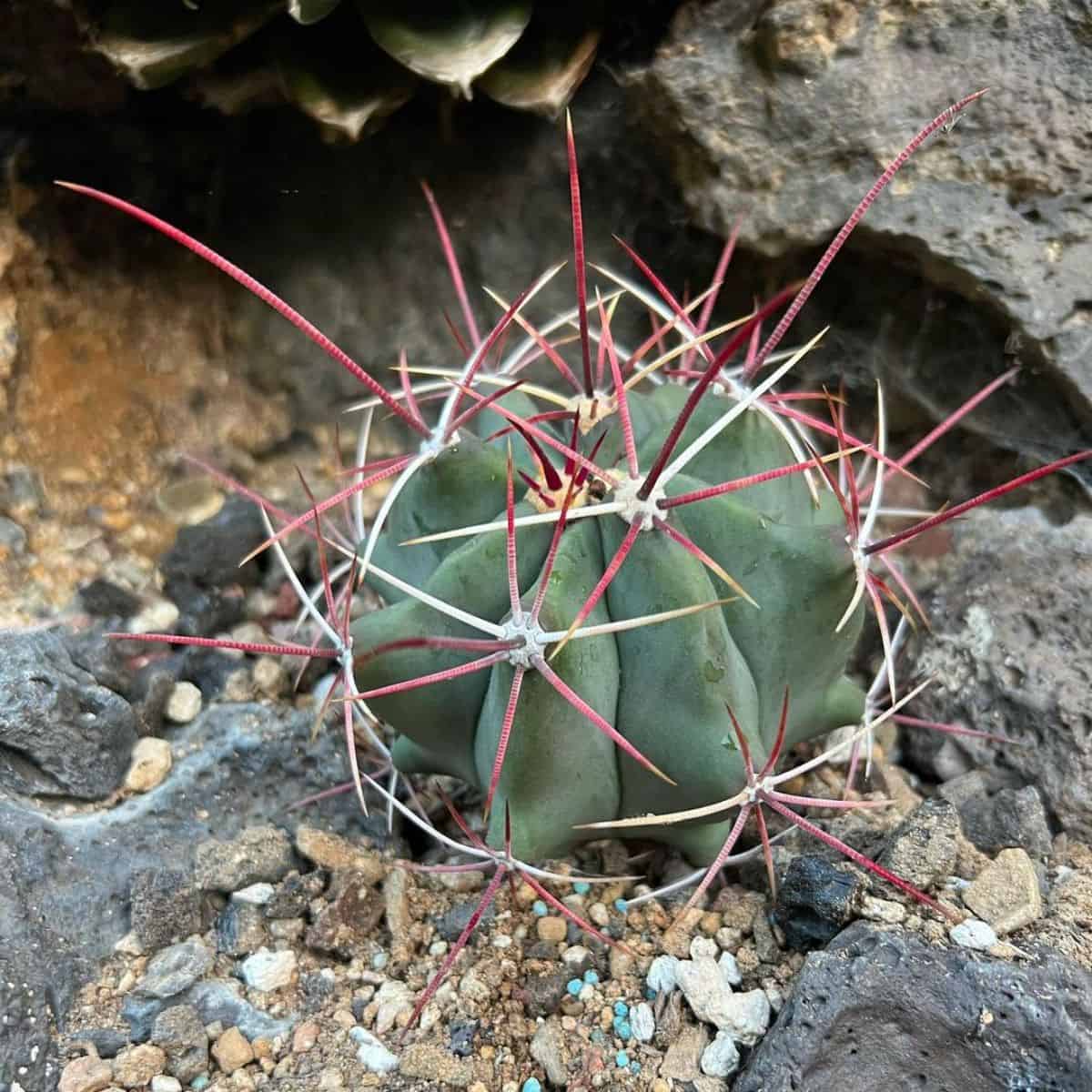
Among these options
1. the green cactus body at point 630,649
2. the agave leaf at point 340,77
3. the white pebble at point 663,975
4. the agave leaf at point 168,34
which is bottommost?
the white pebble at point 663,975

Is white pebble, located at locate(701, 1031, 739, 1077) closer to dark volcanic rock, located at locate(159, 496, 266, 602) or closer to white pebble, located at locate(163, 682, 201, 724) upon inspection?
white pebble, located at locate(163, 682, 201, 724)

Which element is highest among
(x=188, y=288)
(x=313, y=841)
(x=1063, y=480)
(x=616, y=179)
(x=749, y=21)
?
(x=749, y=21)

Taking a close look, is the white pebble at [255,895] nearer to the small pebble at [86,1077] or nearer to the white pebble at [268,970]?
the white pebble at [268,970]

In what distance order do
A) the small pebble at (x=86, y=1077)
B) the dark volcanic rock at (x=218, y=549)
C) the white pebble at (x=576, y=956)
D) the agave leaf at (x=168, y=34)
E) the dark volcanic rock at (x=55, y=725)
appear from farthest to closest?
the dark volcanic rock at (x=218, y=549), the agave leaf at (x=168, y=34), the dark volcanic rock at (x=55, y=725), the white pebble at (x=576, y=956), the small pebble at (x=86, y=1077)

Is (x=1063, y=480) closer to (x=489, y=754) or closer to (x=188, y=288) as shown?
(x=489, y=754)

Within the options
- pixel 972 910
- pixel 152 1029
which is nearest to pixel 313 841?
pixel 152 1029

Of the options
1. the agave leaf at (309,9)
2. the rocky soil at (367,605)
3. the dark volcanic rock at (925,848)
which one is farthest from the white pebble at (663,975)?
the agave leaf at (309,9)

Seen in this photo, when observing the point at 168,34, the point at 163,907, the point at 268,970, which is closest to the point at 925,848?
the point at 268,970
